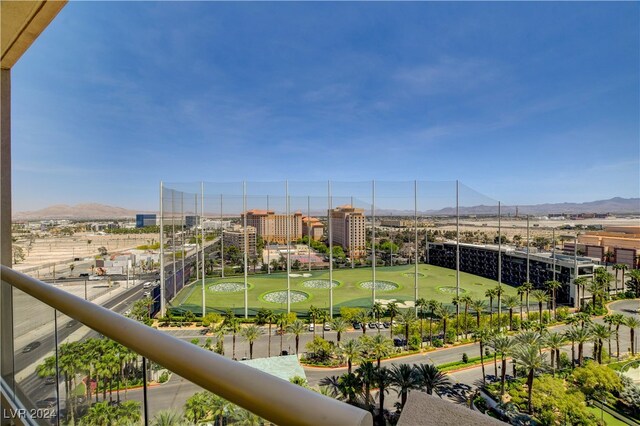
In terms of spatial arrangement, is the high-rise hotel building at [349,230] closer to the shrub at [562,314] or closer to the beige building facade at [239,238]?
the beige building facade at [239,238]

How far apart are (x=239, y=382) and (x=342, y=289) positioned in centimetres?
1960

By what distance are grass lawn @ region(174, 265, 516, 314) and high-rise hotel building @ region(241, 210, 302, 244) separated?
3.05 metres

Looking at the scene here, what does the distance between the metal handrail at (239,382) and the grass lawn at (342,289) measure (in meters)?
16.2

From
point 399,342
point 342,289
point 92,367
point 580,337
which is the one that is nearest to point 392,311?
point 399,342

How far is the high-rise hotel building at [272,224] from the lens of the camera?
19172 mm

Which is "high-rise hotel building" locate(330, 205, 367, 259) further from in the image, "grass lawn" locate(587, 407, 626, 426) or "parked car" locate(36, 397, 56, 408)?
"parked car" locate(36, 397, 56, 408)

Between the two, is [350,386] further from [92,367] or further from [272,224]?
[272,224]

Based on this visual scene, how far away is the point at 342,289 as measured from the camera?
1927cm

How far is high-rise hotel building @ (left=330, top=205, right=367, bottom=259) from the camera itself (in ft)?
63.4

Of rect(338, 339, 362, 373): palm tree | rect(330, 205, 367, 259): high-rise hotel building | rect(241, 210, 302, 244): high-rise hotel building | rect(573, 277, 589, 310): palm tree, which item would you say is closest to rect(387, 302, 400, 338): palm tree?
rect(338, 339, 362, 373): palm tree

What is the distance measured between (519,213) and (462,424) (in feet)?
77.2

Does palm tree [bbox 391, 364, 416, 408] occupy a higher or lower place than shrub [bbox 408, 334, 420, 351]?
higher

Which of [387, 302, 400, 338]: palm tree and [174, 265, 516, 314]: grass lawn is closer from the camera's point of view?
[387, 302, 400, 338]: palm tree

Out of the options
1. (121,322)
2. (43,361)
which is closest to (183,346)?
(121,322)
